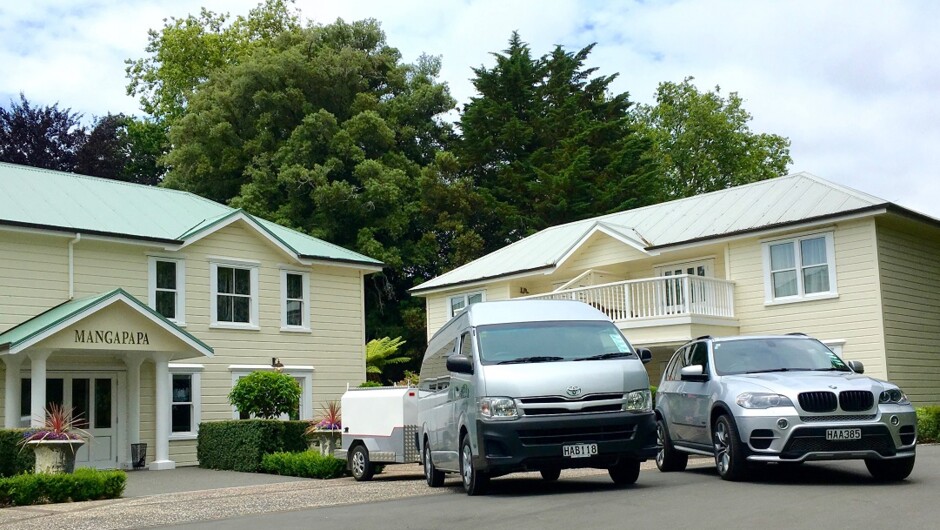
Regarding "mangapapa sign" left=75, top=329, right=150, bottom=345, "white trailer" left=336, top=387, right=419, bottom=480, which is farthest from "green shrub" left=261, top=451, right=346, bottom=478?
"mangapapa sign" left=75, top=329, right=150, bottom=345

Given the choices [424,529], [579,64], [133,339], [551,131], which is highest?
[579,64]

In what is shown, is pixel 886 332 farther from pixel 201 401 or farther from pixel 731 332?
pixel 201 401

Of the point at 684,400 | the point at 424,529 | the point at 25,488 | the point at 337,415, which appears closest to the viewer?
the point at 424,529

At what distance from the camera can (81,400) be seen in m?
25.2

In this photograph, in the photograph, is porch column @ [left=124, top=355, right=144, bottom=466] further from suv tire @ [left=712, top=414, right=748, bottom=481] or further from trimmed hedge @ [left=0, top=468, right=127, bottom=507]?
suv tire @ [left=712, top=414, right=748, bottom=481]

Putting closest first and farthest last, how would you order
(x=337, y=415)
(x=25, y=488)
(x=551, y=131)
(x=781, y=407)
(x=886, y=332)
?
(x=781, y=407), (x=25, y=488), (x=337, y=415), (x=886, y=332), (x=551, y=131)

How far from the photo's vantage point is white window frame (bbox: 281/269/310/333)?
2961cm

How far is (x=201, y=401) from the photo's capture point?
27.3m

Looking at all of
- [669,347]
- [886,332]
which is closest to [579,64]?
[669,347]

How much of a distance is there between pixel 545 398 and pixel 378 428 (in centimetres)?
611

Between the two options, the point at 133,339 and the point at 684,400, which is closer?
the point at 684,400

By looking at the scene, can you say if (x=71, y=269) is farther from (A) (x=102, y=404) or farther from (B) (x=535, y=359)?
(B) (x=535, y=359)

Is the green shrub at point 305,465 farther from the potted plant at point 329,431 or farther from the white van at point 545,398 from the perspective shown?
the white van at point 545,398

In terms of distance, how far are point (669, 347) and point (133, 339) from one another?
14240 millimetres
